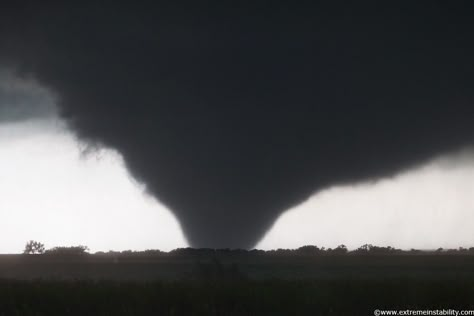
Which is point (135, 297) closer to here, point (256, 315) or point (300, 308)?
point (256, 315)

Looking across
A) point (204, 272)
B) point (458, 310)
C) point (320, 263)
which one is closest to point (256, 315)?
point (458, 310)

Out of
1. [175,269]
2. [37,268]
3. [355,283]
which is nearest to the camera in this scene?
[355,283]

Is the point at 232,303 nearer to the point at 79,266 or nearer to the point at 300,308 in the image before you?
the point at 300,308

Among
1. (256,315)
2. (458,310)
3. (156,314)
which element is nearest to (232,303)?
(256,315)

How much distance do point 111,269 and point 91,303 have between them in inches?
1158

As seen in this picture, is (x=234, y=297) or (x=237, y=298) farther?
(x=234, y=297)

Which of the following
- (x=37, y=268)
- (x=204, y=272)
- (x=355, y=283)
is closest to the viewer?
(x=355, y=283)

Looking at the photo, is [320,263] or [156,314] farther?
[320,263]

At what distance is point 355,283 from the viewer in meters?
23.2

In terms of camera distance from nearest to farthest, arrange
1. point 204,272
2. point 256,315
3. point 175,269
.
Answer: point 256,315, point 204,272, point 175,269

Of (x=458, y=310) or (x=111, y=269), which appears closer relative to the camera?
(x=458, y=310)

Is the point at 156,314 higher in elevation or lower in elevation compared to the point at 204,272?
lower

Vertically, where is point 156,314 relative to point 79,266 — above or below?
below

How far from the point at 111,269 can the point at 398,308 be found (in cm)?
3352
